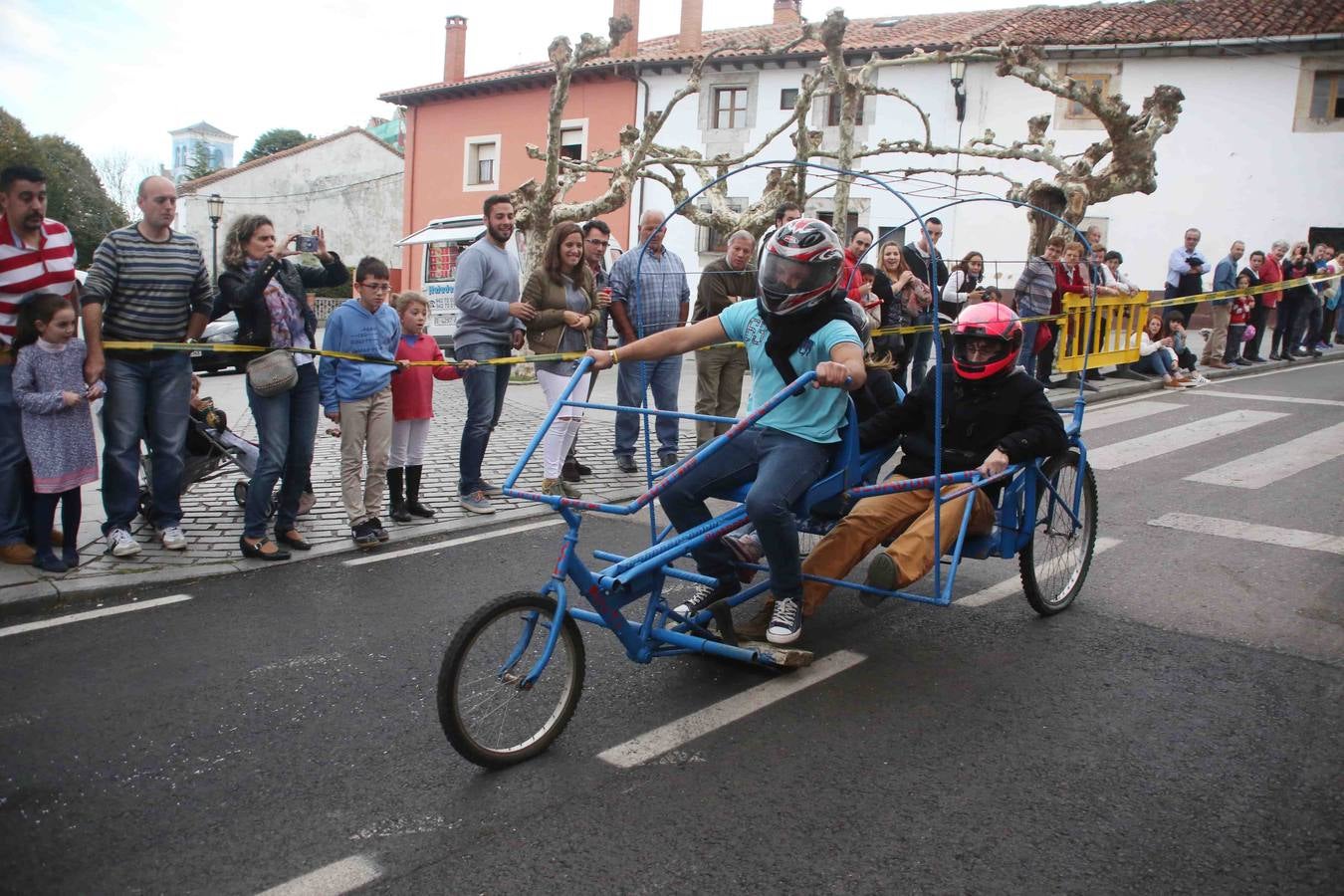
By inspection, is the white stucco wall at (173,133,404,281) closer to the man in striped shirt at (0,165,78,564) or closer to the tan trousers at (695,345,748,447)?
the tan trousers at (695,345,748,447)

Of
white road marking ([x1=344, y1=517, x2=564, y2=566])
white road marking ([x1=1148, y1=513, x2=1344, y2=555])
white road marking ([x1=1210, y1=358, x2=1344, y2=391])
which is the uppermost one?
white road marking ([x1=1210, y1=358, x2=1344, y2=391])

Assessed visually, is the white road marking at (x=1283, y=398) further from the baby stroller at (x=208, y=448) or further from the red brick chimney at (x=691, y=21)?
the red brick chimney at (x=691, y=21)

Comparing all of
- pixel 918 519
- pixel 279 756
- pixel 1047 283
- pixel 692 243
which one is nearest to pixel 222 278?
pixel 279 756

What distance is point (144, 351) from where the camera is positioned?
6324mm

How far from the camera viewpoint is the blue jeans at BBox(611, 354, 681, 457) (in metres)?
9.12

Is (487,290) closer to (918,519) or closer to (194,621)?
(194,621)

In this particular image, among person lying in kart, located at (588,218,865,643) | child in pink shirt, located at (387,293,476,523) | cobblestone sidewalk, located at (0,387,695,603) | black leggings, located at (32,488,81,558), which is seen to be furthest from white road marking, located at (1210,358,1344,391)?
black leggings, located at (32,488,81,558)

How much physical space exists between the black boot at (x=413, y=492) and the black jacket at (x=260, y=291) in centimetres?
115

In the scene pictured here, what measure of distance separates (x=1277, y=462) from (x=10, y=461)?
31.2ft

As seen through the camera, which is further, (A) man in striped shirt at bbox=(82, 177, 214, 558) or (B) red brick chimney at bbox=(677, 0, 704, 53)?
(B) red brick chimney at bbox=(677, 0, 704, 53)

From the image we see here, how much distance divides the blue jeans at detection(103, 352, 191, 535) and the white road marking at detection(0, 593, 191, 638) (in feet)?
3.09

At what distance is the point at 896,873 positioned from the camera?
10.3 feet

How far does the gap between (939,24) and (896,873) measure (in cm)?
3550

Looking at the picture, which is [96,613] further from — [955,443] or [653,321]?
[653,321]
